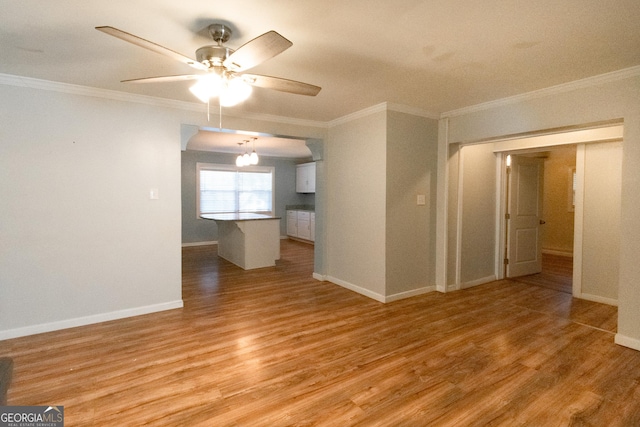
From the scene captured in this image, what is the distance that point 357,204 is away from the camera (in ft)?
13.5

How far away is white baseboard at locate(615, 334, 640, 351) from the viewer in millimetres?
2584

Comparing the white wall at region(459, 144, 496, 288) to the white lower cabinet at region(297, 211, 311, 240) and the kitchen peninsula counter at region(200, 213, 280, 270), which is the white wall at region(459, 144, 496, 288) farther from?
the white lower cabinet at region(297, 211, 311, 240)

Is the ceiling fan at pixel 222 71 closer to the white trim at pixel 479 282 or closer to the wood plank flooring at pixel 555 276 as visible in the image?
the white trim at pixel 479 282

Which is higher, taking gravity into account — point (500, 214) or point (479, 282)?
point (500, 214)

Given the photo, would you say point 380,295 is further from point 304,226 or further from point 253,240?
point 304,226

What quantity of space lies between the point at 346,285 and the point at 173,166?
257 centimetres

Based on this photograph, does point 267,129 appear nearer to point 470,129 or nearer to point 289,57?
point 289,57

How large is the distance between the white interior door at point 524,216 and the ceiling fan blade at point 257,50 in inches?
171

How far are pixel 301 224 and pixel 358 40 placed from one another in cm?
647

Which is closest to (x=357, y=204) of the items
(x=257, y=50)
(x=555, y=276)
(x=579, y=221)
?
(x=257, y=50)

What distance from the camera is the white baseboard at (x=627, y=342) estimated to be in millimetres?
2584

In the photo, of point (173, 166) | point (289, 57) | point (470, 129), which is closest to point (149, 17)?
point (289, 57)

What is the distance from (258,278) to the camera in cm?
485

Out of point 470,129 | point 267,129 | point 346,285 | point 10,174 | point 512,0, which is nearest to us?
point 512,0
